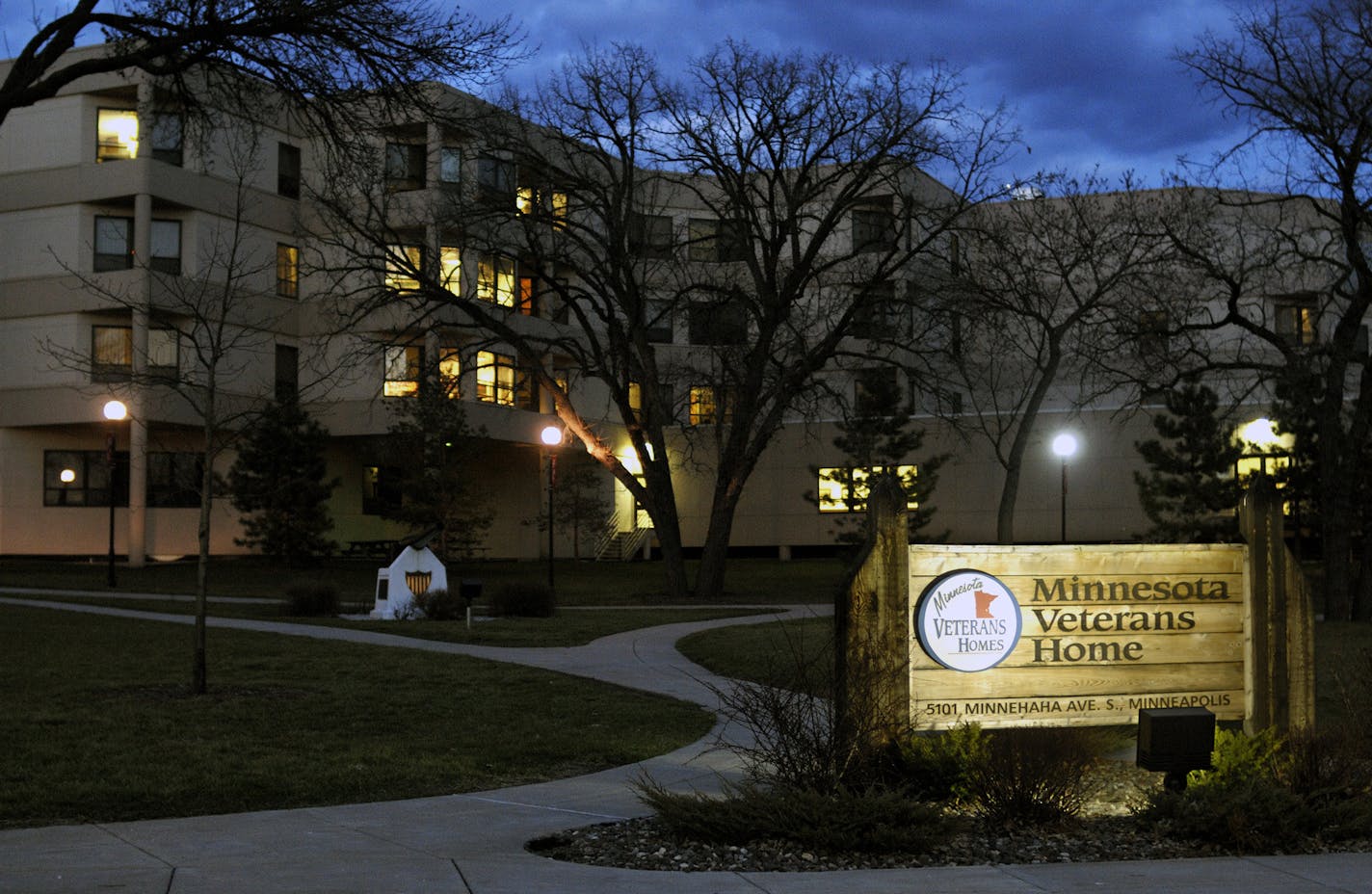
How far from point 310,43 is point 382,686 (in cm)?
697

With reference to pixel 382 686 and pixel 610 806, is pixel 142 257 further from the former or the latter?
pixel 610 806

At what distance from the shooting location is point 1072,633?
376 inches

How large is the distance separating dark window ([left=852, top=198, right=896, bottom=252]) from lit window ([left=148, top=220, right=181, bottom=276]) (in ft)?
71.9

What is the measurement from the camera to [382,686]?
52.8 ft

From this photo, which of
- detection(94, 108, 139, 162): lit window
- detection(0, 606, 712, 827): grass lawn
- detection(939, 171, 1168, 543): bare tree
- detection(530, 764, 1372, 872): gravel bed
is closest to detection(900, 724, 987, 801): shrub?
detection(530, 764, 1372, 872): gravel bed

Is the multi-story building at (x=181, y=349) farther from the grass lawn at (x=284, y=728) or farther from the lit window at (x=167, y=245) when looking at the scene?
the grass lawn at (x=284, y=728)

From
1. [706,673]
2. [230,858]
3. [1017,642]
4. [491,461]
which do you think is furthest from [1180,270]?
[230,858]

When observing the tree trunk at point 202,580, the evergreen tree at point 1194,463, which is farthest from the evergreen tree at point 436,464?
the tree trunk at point 202,580

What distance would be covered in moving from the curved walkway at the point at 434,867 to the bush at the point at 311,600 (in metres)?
19.4

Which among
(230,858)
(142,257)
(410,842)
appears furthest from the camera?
(142,257)

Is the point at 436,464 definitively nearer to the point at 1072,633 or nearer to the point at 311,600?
the point at 311,600

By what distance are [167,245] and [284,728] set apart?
1487 inches

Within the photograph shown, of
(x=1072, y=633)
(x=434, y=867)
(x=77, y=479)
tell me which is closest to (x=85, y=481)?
(x=77, y=479)

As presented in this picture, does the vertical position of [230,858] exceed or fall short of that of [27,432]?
it falls short
